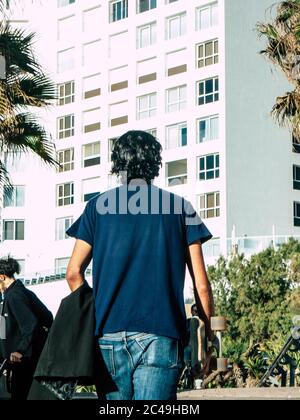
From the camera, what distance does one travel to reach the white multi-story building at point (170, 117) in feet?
214

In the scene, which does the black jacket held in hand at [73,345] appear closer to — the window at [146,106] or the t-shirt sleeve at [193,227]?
the t-shirt sleeve at [193,227]

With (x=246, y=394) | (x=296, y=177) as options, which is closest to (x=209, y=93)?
(x=296, y=177)

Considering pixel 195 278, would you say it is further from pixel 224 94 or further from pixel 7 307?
pixel 224 94

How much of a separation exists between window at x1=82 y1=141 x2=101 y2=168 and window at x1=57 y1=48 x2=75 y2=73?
6037mm

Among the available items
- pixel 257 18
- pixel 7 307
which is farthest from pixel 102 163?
pixel 7 307

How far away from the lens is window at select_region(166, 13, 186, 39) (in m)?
69.5

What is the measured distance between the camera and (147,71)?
2788 inches

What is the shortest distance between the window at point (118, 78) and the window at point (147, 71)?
123 centimetres

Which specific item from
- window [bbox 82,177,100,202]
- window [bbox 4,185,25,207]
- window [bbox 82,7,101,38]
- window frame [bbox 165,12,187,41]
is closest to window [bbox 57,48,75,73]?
window [bbox 82,7,101,38]

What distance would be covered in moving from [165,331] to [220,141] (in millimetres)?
61037

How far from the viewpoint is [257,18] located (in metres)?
68.8

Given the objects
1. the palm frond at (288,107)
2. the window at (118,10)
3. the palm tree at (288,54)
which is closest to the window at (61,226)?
the window at (118,10)
